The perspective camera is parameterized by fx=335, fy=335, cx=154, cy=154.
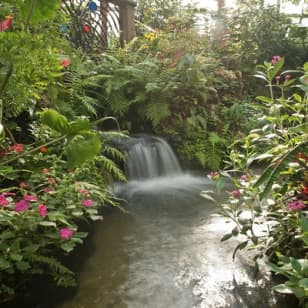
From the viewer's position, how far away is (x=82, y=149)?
4.25 ft

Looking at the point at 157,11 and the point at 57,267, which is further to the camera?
the point at 157,11

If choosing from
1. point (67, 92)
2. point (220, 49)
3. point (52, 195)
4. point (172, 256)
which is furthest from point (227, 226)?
point (220, 49)

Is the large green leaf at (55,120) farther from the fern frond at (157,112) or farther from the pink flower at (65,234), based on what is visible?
the fern frond at (157,112)

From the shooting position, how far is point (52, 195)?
2.13m

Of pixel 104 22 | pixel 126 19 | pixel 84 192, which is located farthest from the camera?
pixel 126 19

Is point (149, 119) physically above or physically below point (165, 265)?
above

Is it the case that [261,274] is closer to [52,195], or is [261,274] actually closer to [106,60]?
[52,195]

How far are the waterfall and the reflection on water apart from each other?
1321mm

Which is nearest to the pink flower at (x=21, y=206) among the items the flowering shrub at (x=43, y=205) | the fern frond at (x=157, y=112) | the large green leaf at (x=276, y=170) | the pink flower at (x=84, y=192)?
the flowering shrub at (x=43, y=205)

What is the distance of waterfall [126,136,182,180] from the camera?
15.9ft

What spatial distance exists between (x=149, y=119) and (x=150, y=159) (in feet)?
3.31

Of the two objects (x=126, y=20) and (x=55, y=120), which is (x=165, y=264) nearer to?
(x=55, y=120)

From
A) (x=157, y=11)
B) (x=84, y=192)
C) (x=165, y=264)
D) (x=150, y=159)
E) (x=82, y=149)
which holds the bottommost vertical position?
(x=165, y=264)

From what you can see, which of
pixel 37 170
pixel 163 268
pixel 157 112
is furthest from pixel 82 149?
pixel 157 112
